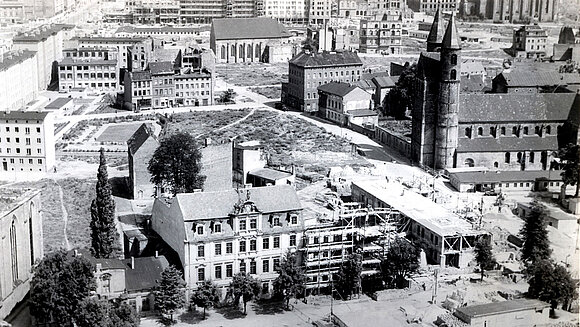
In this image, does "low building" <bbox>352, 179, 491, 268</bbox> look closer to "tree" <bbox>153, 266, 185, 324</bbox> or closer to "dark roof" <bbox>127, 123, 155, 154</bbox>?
"tree" <bbox>153, 266, 185, 324</bbox>

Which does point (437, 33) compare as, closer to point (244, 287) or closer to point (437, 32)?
point (437, 32)

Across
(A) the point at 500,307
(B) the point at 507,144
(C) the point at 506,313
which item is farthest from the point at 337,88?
(C) the point at 506,313

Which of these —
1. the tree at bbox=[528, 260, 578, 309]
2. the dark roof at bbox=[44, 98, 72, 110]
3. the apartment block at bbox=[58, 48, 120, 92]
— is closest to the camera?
the tree at bbox=[528, 260, 578, 309]

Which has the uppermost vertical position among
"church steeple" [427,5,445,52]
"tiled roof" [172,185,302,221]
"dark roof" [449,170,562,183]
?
"church steeple" [427,5,445,52]

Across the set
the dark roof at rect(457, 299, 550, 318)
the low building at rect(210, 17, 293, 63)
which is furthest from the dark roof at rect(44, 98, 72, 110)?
the dark roof at rect(457, 299, 550, 318)

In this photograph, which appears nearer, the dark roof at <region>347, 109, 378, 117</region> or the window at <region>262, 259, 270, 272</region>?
the window at <region>262, 259, 270, 272</region>

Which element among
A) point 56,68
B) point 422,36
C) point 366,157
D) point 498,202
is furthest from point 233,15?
point 498,202

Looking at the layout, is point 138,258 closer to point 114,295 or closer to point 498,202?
point 114,295
